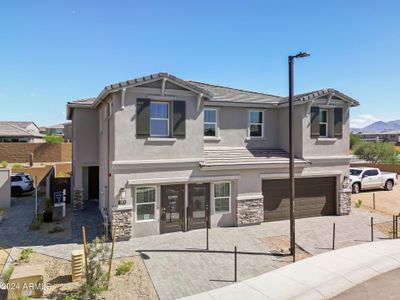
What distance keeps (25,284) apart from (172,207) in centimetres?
669

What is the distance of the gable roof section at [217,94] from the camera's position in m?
12.8

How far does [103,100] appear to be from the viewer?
15.5 meters

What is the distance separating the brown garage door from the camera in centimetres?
1595

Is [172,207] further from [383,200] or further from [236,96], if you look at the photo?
[383,200]

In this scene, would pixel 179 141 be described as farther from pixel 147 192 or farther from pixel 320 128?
pixel 320 128

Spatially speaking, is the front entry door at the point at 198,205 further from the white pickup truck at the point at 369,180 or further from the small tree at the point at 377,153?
the small tree at the point at 377,153

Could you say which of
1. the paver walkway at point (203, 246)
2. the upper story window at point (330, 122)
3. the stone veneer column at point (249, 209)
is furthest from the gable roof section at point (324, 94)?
the paver walkway at point (203, 246)

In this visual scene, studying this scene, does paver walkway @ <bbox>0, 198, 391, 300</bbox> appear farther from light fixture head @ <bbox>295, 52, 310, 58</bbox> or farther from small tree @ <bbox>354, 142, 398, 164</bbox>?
small tree @ <bbox>354, 142, 398, 164</bbox>

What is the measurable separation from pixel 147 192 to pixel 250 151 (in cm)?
646

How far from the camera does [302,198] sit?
1669cm

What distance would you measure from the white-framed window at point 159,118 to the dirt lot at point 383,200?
14.2 metres

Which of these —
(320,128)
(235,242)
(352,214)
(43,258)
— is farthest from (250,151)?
(43,258)

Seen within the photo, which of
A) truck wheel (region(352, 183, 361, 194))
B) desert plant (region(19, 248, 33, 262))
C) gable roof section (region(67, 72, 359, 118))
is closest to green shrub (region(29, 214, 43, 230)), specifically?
desert plant (region(19, 248, 33, 262))

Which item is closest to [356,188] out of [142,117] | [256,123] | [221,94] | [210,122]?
[256,123]
